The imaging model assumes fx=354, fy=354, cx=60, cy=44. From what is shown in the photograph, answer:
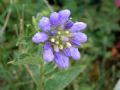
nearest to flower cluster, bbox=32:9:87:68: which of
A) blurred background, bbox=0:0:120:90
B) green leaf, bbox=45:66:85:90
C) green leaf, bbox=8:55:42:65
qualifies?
green leaf, bbox=8:55:42:65

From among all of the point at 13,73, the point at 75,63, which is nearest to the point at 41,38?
the point at 13,73

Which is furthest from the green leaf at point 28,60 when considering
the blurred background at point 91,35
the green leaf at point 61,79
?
the blurred background at point 91,35

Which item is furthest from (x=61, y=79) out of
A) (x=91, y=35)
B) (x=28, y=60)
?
(x=91, y=35)

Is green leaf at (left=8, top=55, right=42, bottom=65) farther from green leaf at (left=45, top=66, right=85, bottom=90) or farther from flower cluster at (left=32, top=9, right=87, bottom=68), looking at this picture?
green leaf at (left=45, top=66, right=85, bottom=90)

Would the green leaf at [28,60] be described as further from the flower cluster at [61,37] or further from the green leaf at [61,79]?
the green leaf at [61,79]

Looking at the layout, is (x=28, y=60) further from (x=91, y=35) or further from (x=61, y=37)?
(x=91, y=35)

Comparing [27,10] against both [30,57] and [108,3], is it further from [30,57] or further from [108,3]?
[30,57]
